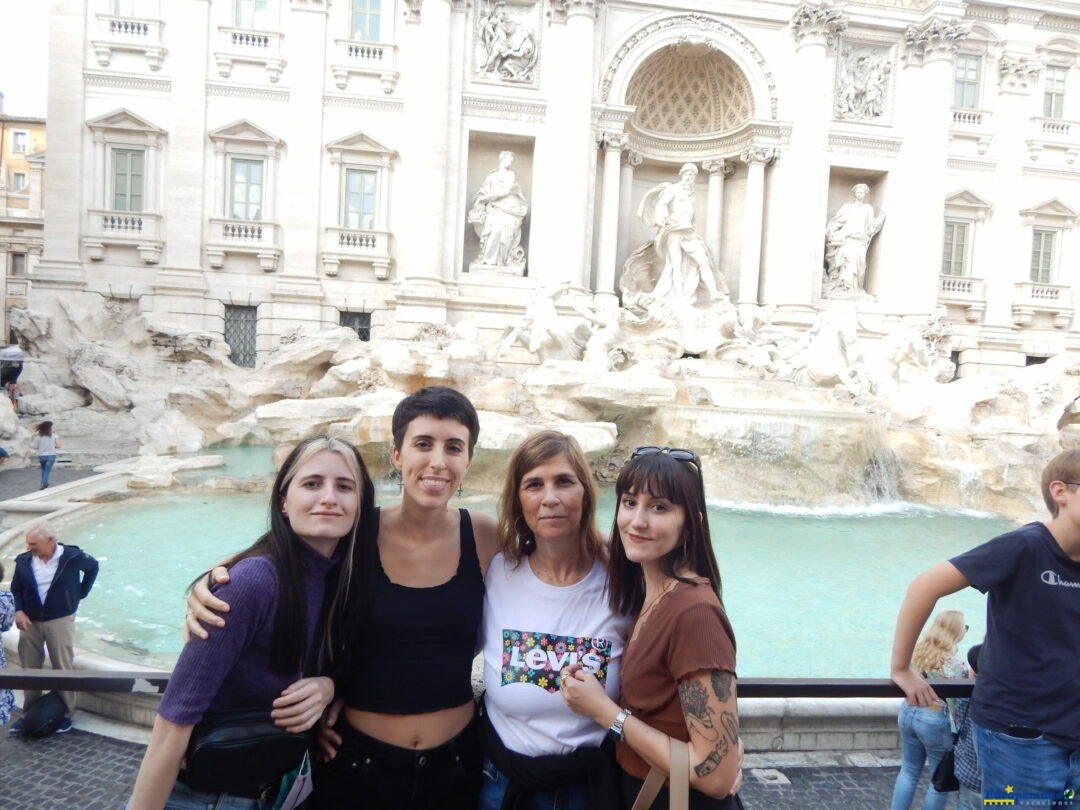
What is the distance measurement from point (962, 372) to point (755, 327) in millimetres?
6756

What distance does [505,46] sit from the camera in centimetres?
1509

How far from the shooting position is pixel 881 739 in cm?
301

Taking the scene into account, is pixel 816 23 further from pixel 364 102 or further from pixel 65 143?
pixel 65 143

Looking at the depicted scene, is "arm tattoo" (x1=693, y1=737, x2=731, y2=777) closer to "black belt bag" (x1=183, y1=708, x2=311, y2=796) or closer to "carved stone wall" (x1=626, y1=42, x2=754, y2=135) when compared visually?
"black belt bag" (x1=183, y1=708, x2=311, y2=796)

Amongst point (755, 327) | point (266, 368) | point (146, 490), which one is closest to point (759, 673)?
point (146, 490)

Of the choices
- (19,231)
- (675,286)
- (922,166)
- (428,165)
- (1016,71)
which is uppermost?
(1016,71)

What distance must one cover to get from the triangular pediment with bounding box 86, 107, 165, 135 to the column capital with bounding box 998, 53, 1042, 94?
19.9 m

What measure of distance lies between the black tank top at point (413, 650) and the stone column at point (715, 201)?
53.4ft

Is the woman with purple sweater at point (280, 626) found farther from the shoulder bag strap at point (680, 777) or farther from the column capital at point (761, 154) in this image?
the column capital at point (761, 154)

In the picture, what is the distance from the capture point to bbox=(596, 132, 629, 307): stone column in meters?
15.5

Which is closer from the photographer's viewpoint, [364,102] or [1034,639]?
[1034,639]

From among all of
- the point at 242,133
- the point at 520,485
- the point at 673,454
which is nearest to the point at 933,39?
the point at 242,133

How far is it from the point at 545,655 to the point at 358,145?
15568 millimetres

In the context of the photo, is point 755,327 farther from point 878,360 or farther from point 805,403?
point 805,403
